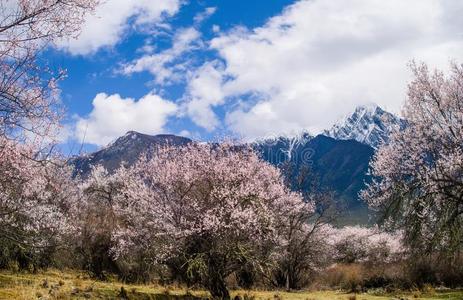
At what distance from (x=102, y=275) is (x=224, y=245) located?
11058 mm

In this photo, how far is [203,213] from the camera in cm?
2062

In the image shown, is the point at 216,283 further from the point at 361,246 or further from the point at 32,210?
the point at 361,246

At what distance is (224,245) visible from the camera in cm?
1997

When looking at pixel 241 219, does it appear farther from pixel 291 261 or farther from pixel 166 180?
pixel 291 261

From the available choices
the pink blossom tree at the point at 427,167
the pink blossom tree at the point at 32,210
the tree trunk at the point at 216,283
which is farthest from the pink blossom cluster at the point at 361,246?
the tree trunk at the point at 216,283

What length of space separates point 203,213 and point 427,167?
10.8 meters

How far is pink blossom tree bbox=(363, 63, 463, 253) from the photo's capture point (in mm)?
20516

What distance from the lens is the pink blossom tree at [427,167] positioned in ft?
67.3

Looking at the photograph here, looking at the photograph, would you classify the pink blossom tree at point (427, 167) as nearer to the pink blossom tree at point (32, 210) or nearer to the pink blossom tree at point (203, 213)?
the pink blossom tree at point (203, 213)

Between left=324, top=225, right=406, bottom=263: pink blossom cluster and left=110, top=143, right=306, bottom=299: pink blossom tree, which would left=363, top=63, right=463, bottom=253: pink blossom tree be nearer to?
left=110, top=143, right=306, bottom=299: pink blossom tree

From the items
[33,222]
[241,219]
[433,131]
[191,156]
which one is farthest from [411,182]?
[33,222]

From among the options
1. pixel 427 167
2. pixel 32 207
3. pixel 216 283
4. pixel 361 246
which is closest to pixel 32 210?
pixel 32 207

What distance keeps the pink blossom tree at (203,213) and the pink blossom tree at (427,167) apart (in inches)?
254

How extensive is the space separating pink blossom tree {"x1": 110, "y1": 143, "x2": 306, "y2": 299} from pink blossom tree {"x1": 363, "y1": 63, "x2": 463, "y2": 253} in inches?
254
